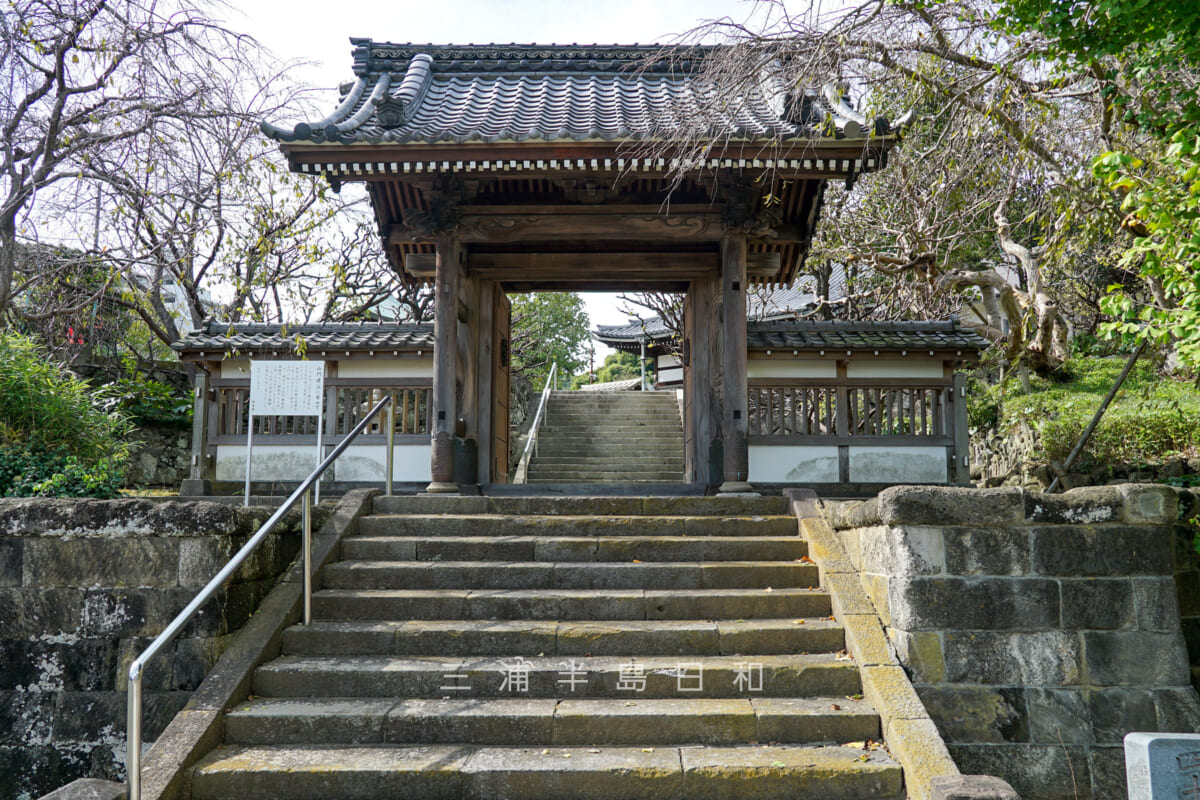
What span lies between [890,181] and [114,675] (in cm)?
1405

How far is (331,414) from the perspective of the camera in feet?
30.6

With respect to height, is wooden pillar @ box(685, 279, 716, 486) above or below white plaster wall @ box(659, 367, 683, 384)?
below

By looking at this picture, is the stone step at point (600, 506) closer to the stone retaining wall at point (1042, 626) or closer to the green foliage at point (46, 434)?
the stone retaining wall at point (1042, 626)

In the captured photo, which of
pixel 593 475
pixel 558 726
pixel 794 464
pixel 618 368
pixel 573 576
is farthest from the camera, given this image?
pixel 618 368

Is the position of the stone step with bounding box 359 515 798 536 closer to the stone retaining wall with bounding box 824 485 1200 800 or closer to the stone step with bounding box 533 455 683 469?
the stone retaining wall with bounding box 824 485 1200 800

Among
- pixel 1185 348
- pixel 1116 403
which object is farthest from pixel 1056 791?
pixel 1116 403

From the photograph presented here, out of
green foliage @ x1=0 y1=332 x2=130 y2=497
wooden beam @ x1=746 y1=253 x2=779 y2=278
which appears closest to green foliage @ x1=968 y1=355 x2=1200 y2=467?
wooden beam @ x1=746 y1=253 x2=779 y2=278

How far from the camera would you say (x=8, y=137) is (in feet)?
22.2

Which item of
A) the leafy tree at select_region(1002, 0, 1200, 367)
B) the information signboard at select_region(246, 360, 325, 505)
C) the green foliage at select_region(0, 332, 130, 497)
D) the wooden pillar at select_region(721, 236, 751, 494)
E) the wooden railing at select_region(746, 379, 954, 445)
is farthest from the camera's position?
the wooden railing at select_region(746, 379, 954, 445)

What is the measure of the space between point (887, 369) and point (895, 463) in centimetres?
118

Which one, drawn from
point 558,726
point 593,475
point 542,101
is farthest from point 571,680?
point 593,475

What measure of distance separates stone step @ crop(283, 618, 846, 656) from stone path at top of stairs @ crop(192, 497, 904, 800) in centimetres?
1

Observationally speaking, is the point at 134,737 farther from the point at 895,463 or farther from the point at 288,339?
the point at 895,463

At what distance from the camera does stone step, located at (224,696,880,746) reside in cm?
414
